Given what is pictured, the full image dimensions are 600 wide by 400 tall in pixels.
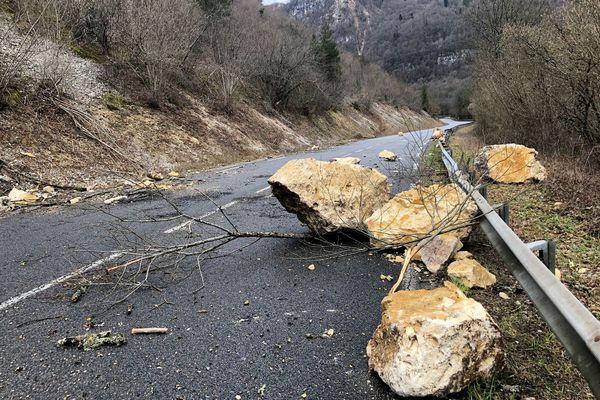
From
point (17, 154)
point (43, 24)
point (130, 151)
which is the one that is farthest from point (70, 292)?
point (43, 24)

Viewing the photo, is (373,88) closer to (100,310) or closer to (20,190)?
(20,190)

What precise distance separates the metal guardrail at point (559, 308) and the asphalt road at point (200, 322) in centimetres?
104

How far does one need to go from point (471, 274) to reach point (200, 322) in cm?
268

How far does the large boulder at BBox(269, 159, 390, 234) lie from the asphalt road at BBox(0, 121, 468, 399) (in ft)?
1.36

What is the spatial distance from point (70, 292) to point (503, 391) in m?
3.68

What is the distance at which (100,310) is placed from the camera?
11.7ft

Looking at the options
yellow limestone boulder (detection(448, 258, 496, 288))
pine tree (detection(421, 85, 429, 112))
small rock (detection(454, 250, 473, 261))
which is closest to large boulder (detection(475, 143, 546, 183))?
small rock (detection(454, 250, 473, 261))

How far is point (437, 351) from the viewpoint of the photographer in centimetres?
240

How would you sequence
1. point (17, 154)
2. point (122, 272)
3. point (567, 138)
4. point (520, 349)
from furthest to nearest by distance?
1. point (567, 138)
2. point (17, 154)
3. point (122, 272)
4. point (520, 349)

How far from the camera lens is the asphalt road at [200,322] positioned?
257cm

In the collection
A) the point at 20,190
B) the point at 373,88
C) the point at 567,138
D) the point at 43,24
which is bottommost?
the point at 373,88

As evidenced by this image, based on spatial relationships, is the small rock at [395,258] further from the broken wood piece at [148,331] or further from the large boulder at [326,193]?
the broken wood piece at [148,331]

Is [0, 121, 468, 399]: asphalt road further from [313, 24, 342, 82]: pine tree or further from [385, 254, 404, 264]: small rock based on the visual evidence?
[313, 24, 342, 82]: pine tree

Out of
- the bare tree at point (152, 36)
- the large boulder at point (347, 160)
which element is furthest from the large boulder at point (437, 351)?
the bare tree at point (152, 36)
